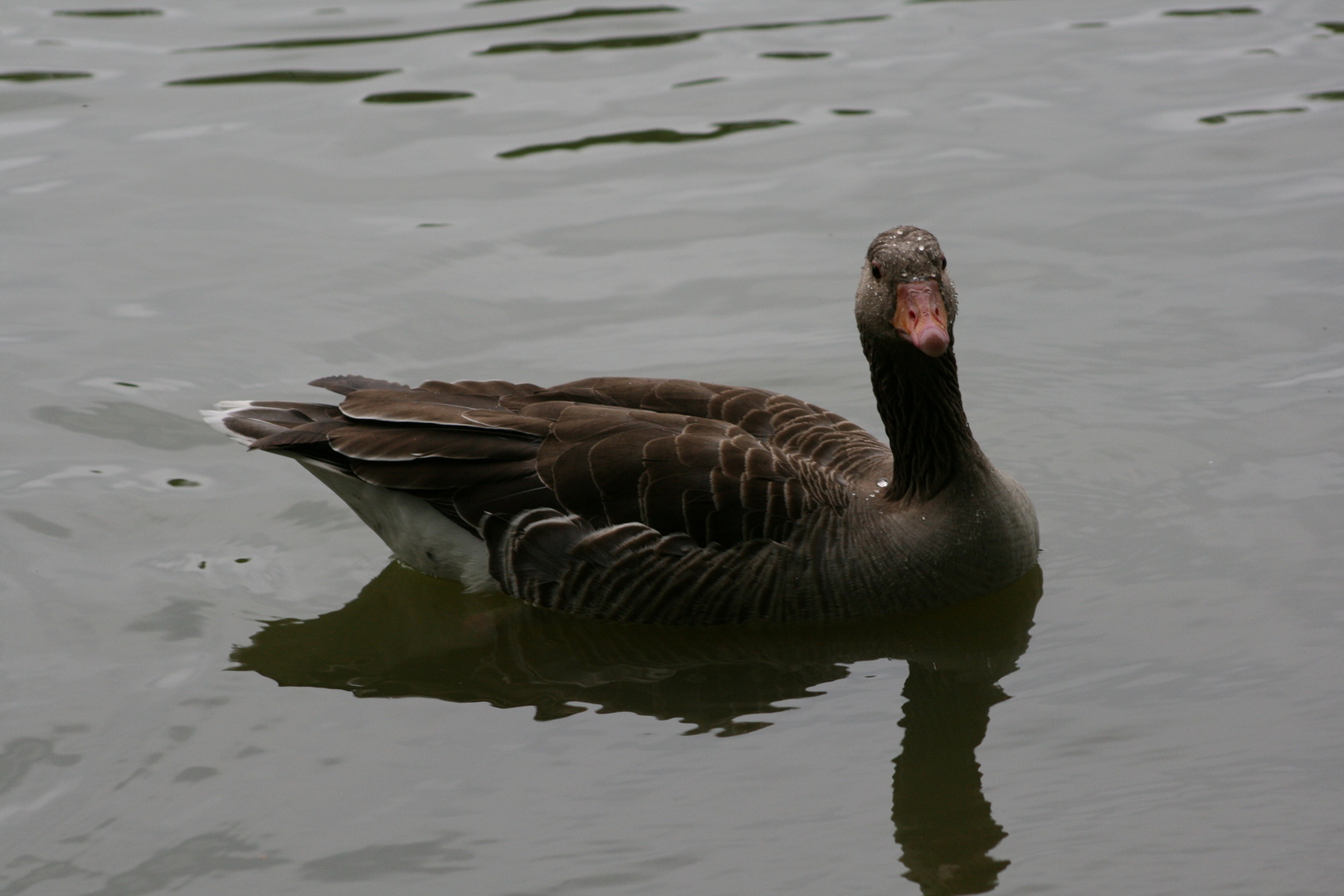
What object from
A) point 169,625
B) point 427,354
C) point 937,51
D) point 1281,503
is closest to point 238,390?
point 427,354

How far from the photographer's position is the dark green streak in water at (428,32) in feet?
53.0

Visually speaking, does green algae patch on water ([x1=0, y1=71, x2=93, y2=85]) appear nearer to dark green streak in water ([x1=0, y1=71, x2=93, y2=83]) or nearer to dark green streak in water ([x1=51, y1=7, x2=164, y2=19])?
dark green streak in water ([x1=0, y1=71, x2=93, y2=83])

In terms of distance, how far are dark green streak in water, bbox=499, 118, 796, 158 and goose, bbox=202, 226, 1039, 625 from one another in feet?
19.1

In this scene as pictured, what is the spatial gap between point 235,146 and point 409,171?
1.73 m

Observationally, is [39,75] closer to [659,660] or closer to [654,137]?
[654,137]

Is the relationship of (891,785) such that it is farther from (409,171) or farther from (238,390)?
(409,171)

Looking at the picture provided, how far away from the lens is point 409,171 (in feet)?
43.5

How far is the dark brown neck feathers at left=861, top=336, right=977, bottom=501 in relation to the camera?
7.77 metres

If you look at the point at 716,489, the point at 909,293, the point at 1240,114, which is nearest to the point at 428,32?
the point at 1240,114

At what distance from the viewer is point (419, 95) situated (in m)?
14.8

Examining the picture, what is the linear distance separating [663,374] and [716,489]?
2.61 m

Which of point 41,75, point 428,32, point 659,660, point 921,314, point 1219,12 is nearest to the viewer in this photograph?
point 921,314

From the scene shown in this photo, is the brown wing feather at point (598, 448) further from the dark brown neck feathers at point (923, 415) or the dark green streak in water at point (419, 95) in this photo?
the dark green streak in water at point (419, 95)

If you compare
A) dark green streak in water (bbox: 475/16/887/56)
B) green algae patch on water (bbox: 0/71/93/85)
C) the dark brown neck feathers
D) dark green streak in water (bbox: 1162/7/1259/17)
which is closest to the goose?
the dark brown neck feathers
